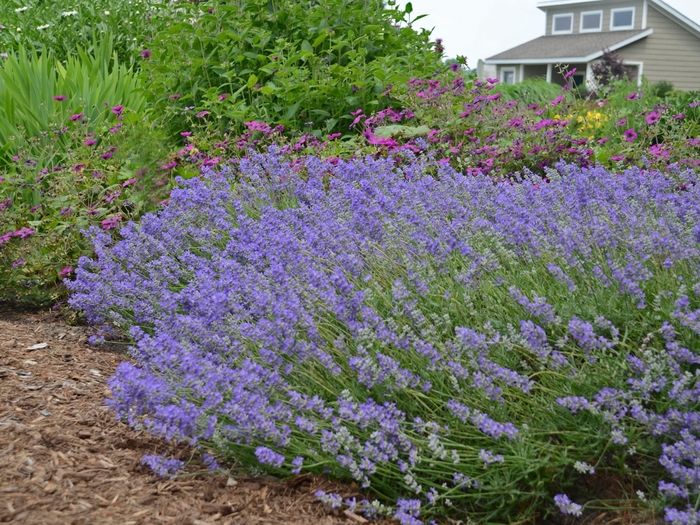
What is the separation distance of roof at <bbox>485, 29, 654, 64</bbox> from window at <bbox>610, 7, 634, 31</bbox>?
1.39 feet

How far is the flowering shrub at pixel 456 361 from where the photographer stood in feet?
7.04

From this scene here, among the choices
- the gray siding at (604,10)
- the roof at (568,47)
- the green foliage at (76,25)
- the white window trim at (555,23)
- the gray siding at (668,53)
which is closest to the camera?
the green foliage at (76,25)

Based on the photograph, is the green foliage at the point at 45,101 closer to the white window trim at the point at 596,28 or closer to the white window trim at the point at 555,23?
the white window trim at the point at 596,28

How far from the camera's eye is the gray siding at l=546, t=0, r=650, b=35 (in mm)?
27844

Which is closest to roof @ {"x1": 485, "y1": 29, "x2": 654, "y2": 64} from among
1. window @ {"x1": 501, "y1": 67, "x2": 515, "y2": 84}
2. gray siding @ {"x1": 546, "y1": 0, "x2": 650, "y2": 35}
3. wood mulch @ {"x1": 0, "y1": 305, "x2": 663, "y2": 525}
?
gray siding @ {"x1": 546, "y1": 0, "x2": 650, "y2": 35}

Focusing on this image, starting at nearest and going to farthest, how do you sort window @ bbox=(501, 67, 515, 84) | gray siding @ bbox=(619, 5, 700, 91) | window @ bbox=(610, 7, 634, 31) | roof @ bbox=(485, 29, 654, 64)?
roof @ bbox=(485, 29, 654, 64) < gray siding @ bbox=(619, 5, 700, 91) < window @ bbox=(610, 7, 634, 31) < window @ bbox=(501, 67, 515, 84)

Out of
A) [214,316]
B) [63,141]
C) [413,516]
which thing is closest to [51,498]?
[214,316]

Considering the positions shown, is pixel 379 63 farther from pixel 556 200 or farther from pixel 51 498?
pixel 51 498

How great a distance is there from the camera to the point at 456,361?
243cm

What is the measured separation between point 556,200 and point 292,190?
169 centimetres

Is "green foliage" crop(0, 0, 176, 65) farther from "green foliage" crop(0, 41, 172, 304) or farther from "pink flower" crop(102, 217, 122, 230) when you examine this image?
"pink flower" crop(102, 217, 122, 230)

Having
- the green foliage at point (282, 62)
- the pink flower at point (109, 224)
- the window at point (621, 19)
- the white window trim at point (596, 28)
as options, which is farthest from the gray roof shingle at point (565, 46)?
the pink flower at point (109, 224)

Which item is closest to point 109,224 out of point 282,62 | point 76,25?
point 282,62

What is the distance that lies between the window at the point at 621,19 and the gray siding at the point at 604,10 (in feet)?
0.50
